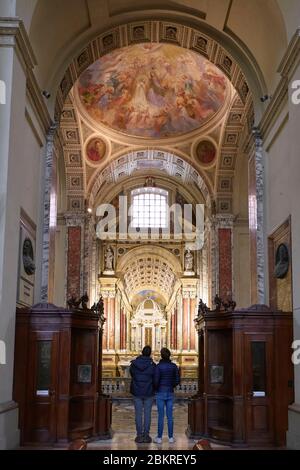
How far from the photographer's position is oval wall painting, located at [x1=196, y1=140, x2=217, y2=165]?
2427 centimetres

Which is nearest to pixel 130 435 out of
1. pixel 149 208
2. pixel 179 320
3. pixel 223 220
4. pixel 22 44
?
pixel 22 44

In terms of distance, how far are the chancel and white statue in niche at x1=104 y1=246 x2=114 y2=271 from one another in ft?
17.5

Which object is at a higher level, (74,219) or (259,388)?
(74,219)

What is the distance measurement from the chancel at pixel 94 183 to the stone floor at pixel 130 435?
0.07 m

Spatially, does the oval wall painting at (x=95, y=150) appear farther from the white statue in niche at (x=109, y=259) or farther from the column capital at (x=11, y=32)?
the column capital at (x=11, y=32)

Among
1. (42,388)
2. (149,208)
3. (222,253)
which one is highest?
(149,208)

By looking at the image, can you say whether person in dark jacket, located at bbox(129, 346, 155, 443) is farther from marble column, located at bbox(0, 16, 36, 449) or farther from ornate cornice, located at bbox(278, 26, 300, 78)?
ornate cornice, located at bbox(278, 26, 300, 78)

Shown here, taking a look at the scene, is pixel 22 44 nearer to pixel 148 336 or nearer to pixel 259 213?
pixel 259 213

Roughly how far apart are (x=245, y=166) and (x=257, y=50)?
962 centimetres

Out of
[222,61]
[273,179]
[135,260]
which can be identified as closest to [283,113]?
[273,179]

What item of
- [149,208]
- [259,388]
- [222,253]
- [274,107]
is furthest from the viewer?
[149,208]

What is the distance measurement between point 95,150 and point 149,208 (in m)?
6.51

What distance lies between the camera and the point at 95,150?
80.7 ft

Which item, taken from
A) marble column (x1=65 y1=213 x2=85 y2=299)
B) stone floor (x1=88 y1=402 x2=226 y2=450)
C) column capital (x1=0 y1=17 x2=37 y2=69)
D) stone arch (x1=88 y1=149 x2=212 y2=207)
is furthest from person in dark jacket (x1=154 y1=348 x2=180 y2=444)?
stone arch (x1=88 y1=149 x2=212 y2=207)
